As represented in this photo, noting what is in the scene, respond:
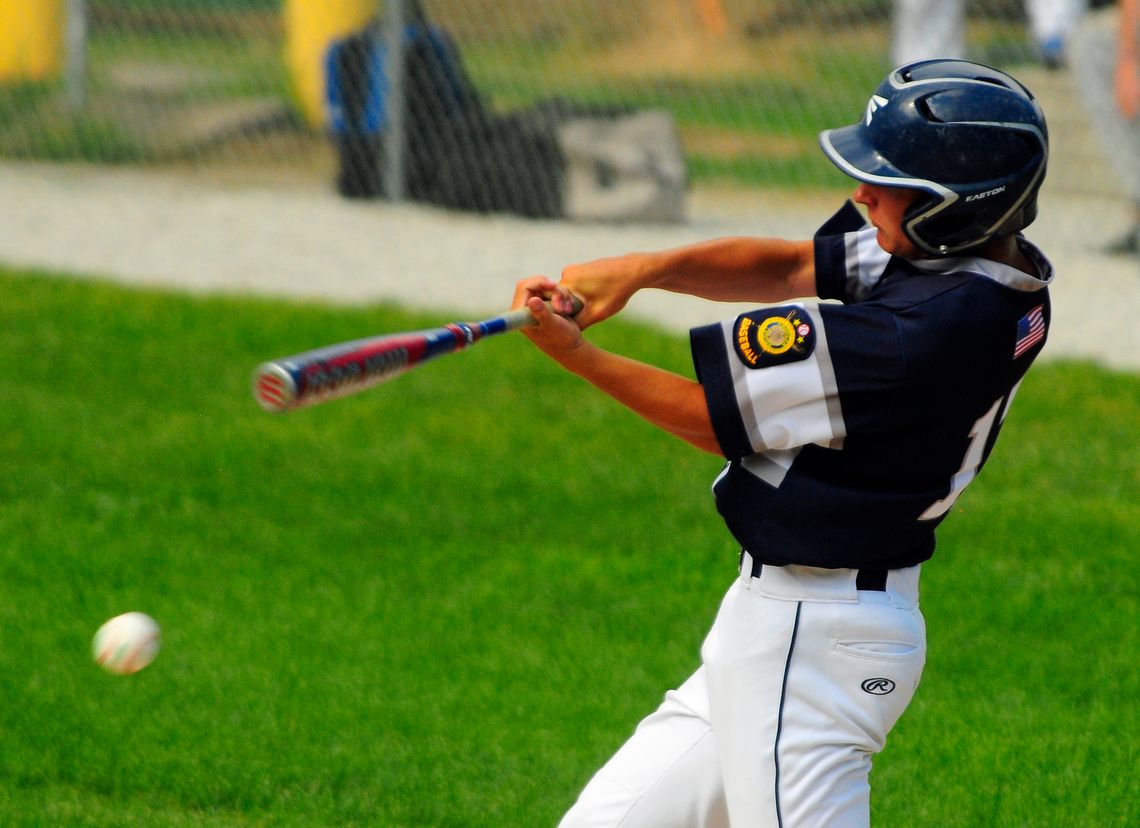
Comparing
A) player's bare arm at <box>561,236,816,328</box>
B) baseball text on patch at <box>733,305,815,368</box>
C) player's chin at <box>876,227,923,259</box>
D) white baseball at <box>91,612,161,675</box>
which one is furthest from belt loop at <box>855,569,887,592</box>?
white baseball at <box>91,612,161,675</box>

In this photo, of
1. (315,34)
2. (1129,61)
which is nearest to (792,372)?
(1129,61)

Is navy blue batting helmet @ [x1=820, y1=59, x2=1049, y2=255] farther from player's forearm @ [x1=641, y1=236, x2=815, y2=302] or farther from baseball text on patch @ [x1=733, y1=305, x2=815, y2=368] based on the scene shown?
player's forearm @ [x1=641, y1=236, x2=815, y2=302]

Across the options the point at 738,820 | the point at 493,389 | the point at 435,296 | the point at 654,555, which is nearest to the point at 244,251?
the point at 435,296

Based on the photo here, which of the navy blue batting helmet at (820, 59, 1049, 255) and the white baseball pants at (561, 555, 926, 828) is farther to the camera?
the white baseball pants at (561, 555, 926, 828)

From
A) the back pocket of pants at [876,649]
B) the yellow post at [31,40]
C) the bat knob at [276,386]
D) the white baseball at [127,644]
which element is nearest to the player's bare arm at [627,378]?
the back pocket of pants at [876,649]

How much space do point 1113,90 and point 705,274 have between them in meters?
7.75

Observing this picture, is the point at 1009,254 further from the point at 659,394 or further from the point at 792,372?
the point at 659,394

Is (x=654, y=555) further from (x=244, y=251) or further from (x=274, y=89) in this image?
(x=274, y=89)

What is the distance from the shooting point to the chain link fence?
37.5 feet

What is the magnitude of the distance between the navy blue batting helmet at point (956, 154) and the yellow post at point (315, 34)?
1076cm

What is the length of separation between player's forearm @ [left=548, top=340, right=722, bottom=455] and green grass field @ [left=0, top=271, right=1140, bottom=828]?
1.66 metres

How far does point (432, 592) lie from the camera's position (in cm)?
565

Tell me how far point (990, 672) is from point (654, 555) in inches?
54.7

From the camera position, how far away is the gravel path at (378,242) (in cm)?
943
